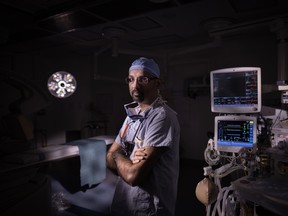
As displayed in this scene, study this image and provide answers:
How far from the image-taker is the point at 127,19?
3094 mm

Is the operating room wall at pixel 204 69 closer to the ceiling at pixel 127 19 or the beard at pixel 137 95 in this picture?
the ceiling at pixel 127 19

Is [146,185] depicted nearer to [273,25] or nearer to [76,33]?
[273,25]

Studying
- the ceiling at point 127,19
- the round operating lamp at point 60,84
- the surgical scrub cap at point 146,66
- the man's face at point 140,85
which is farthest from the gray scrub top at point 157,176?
the round operating lamp at point 60,84

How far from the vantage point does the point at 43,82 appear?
482 centimetres

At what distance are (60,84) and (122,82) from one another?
1.36 m

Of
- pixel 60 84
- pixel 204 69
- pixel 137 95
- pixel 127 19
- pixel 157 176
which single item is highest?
pixel 127 19

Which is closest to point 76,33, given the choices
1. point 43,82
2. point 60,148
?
point 43,82

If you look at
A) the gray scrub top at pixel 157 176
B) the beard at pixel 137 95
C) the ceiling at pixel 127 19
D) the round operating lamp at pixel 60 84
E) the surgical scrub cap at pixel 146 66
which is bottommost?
the gray scrub top at pixel 157 176

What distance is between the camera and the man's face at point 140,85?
4.41 feet

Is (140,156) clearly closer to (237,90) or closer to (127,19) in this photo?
(237,90)

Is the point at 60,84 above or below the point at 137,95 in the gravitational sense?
above

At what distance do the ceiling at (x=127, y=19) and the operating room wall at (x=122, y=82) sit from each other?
51 cm

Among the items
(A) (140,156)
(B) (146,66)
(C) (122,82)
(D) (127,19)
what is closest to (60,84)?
(C) (122,82)

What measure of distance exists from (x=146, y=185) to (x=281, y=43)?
2495mm
